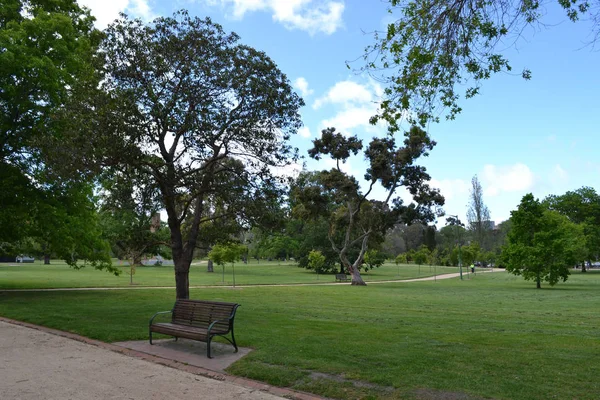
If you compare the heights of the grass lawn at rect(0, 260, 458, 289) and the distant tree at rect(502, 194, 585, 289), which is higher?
the distant tree at rect(502, 194, 585, 289)

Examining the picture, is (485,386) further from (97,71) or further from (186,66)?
(97,71)

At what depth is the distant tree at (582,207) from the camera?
7262 centimetres

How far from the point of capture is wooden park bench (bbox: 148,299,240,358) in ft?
26.3

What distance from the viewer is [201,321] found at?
28.5 ft

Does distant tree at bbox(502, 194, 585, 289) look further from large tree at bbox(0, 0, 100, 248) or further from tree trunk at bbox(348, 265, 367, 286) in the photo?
large tree at bbox(0, 0, 100, 248)

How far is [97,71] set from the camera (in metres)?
12.5

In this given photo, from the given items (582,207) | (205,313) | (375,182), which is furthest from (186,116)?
(582,207)

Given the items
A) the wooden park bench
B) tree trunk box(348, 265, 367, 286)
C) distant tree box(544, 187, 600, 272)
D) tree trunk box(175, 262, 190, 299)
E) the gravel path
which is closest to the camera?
the gravel path

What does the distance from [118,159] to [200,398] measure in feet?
26.2

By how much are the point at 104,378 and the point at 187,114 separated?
647 centimetres

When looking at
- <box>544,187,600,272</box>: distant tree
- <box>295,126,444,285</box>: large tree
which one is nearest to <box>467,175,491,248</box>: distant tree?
<box>544,187,600,272</box>: distant tree

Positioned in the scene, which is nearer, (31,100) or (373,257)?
(31,100)

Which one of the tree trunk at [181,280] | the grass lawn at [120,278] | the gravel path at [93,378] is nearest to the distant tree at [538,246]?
the grass lawn at [120,278]

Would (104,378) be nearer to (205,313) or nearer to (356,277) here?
(205,313)
